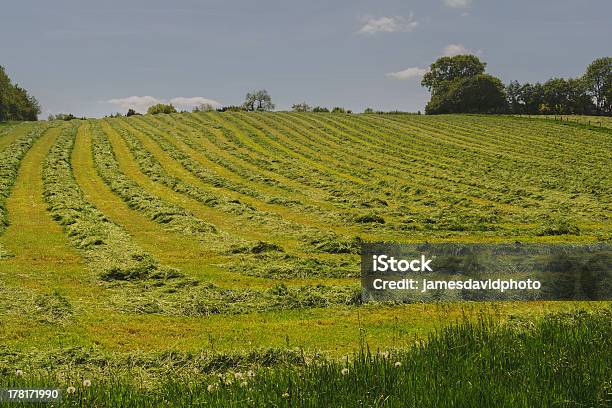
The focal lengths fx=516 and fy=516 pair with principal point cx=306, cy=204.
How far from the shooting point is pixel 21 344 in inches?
344

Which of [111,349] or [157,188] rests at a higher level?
[157,188]

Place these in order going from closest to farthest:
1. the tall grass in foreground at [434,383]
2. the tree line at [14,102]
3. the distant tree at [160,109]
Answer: the tall grass in foreground at [434,383], the tree line at [14,102], the distant tree at [160,109]

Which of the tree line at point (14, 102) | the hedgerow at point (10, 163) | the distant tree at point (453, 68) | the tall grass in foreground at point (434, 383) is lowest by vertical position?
the tall grass in foreground at point (434, 383)

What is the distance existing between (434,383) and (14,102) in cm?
8502

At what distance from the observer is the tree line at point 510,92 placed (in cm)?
9569

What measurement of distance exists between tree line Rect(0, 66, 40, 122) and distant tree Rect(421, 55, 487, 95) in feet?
269

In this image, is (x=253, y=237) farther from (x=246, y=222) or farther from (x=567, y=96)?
(x=567, y=96)

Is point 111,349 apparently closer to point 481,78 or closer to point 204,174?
point 204,174

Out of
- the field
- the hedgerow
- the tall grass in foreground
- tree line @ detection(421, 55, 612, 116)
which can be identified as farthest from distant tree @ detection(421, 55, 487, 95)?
the tall grass in foreground

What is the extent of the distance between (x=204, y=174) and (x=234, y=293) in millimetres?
22345

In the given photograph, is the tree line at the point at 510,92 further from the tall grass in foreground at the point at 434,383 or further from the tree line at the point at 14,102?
the tall grass in foreground at the point at 434,383

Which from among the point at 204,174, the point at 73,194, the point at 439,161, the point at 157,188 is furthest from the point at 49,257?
the point at 439,161

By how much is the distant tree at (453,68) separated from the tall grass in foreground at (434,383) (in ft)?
376

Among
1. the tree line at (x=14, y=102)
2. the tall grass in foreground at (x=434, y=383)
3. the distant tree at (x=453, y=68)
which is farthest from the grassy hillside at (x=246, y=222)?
the distant tree at (x=453, y=68)
